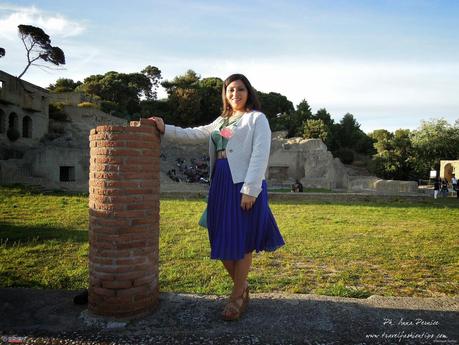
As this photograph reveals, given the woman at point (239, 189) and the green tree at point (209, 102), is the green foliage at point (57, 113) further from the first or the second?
the woman at point (239, 189)

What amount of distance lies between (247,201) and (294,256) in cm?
354

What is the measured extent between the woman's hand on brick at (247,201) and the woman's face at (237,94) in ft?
2.57

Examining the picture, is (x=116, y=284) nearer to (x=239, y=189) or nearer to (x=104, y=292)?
(x=104, y=292)

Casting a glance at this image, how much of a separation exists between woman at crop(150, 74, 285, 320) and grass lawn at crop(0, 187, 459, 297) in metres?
1.41

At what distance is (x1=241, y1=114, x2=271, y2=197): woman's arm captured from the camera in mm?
2576

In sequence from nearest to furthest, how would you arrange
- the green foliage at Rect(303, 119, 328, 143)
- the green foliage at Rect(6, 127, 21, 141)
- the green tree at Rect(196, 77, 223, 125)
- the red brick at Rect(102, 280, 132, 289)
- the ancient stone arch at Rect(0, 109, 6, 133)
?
the red brick at Rect(102, 280, 132, 289)
the green foliage at Rect(6, 127, 21, 141)
the ancient stone arch at Rect(0, 109, 6, 133)
the green foliage at Rect(303, 119, 328, 143)
the green tree at Rect(196, 77, 223, 125)

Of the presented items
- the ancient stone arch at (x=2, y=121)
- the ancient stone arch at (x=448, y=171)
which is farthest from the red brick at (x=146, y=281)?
the ancient stone arch at (x=448, y=171)

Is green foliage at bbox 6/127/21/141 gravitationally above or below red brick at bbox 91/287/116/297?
above

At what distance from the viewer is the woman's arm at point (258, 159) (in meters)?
2.58

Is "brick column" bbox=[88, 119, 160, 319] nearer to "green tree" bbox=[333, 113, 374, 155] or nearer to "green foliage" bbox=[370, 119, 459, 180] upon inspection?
"green foliage" bbox=[370, 119, 459, 180]

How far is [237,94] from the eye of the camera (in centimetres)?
287

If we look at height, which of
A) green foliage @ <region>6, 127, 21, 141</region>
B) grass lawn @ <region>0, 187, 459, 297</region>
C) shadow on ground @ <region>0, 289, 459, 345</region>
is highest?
green foliage @ <region>6, 127, 21, 141</region>

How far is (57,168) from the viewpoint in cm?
2056

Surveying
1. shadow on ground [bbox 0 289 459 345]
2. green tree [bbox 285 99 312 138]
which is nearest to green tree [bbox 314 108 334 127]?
green tree [bbox 285 99 312 138]
